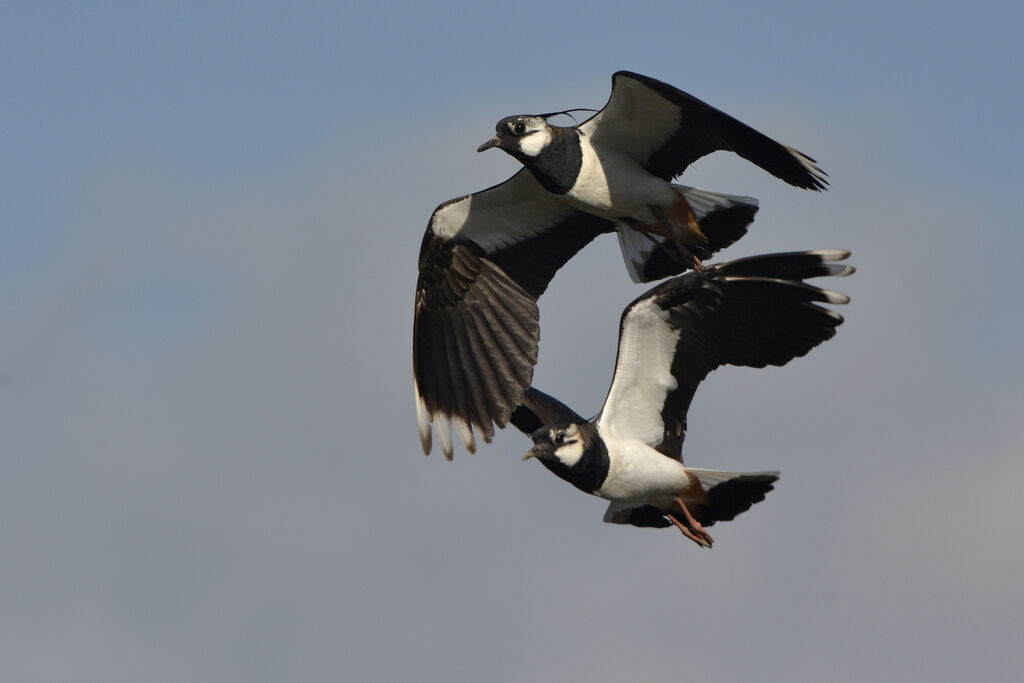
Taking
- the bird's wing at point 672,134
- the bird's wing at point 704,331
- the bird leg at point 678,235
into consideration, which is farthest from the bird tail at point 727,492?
the bird's wing at point 672,134

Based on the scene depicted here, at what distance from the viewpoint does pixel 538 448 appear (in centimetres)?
1123

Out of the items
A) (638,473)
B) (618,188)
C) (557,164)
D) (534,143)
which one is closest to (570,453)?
(638,473)

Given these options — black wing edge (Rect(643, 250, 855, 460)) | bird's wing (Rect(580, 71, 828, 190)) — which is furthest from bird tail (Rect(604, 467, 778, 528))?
bird's wing (Rect(580, 71, 828, 190))

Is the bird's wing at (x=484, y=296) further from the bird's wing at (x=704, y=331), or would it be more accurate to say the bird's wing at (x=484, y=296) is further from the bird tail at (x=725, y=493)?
the bird tail at (x=725, y=493)

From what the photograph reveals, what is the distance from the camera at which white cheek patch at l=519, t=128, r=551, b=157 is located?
458 inches

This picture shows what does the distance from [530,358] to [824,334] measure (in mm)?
2348

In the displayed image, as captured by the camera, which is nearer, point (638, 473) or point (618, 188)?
point (638, 473)

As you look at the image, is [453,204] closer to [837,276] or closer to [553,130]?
[553,130]

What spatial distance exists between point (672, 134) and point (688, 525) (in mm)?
2463

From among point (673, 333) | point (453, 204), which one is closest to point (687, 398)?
point (673, 333)

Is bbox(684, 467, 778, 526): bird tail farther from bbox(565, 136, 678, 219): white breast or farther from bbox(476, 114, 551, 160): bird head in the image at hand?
bbox(476, 114, 551, 160): bird head

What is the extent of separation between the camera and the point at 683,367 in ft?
37.3

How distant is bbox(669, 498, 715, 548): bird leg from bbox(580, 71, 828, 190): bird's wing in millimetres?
2114

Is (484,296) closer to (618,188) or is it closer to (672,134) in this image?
(618,188)
